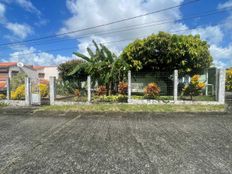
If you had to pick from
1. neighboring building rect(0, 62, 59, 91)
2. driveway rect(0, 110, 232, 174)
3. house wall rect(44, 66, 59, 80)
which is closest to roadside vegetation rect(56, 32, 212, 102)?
driveway rect(0, 110, 232, 174)

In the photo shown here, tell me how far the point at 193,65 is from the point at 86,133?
9753mm

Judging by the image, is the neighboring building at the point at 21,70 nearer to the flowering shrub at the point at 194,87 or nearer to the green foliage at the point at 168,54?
the green foliage at the point at 168,54

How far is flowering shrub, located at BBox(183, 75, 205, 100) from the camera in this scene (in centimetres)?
1073

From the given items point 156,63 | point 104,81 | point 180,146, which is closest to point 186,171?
point 180,146

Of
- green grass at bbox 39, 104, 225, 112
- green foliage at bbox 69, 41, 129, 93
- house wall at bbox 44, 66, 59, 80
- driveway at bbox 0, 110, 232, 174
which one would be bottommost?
driveway at bbox 0, 110, 232, 174

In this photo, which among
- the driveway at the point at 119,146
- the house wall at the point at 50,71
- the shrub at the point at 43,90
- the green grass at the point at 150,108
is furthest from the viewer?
the house wall at the point at 50,71

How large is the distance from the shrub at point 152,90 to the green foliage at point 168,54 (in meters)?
2.42

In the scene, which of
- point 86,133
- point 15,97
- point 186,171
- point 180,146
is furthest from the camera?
point 15,97

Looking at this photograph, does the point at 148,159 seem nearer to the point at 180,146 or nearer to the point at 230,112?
the point at 180,146

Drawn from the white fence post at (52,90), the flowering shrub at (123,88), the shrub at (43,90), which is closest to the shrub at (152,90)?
the flowering shrub at (123,88)

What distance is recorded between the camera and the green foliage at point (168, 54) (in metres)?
12.7

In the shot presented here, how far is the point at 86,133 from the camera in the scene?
20.1 feet

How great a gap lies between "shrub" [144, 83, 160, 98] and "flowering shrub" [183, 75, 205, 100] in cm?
152

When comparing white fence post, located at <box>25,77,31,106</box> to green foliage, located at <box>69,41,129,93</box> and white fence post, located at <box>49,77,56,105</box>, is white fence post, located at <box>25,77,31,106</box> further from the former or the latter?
green foliage, located at <box>69,41,129,93</box>
